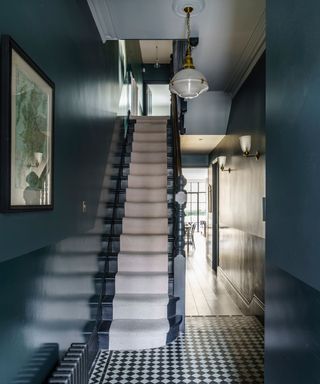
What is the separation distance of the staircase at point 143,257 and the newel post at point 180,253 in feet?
0.42

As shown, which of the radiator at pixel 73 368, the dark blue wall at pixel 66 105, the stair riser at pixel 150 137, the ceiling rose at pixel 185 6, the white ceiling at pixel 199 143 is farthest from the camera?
the stair riser at pixel 150 137

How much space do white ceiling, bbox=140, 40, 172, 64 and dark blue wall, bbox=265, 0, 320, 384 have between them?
783 cm

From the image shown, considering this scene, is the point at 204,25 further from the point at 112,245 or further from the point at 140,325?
the point at 140,325

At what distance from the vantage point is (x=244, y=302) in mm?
4898

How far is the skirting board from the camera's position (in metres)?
4.23

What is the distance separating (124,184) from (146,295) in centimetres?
216

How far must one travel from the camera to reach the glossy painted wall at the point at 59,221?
1.62 metres

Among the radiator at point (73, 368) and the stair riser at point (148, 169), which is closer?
the radiator at point (73, 368)

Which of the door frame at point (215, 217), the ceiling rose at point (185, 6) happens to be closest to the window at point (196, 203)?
the door frame at point (215, 217)

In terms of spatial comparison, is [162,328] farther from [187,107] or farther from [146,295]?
[187,107]

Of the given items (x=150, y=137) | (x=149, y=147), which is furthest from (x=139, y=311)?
(x=150, y=137)

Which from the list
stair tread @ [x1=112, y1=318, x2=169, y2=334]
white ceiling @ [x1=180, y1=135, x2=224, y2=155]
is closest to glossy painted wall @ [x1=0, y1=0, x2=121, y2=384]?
stair tread @ [x1=112, y1=318, x2=169, y2=334]

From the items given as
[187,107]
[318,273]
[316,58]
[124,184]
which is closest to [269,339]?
[318,273]

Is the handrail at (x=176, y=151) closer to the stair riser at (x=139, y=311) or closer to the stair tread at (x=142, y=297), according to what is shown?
the stair tread at (x=142, y=297)
